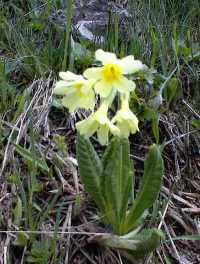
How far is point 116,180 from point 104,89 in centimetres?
35

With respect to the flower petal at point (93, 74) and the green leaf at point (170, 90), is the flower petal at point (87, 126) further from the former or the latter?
the green leaf at point (170, 90)

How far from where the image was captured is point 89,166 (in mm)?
1717

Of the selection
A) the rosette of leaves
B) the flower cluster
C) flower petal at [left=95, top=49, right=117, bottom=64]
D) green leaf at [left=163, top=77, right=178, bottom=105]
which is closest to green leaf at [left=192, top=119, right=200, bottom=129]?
green leaf at [left=163, top=77, right=178, bottom=105]

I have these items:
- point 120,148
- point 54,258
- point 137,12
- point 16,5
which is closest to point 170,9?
point 137,12

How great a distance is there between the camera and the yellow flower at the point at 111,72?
4.59ft

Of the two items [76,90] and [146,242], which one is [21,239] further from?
[76,90]

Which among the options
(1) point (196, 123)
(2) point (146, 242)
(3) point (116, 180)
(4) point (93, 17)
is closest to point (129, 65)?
(3) point (116, 180)

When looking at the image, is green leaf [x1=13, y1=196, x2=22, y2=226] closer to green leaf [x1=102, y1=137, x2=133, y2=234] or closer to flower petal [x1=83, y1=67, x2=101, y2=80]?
green leaf [x1=102, y1=137, x2=133, y2=234]

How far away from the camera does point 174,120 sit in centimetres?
228

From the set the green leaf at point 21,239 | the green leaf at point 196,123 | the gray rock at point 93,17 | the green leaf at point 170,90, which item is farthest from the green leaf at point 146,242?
the gray rock at point 93,17

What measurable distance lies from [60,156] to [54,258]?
444mm

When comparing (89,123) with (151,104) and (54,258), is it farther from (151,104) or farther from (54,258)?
(151,104)

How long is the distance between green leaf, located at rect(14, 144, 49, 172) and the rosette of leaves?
0.20 m

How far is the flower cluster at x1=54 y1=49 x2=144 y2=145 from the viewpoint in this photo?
1403mm
